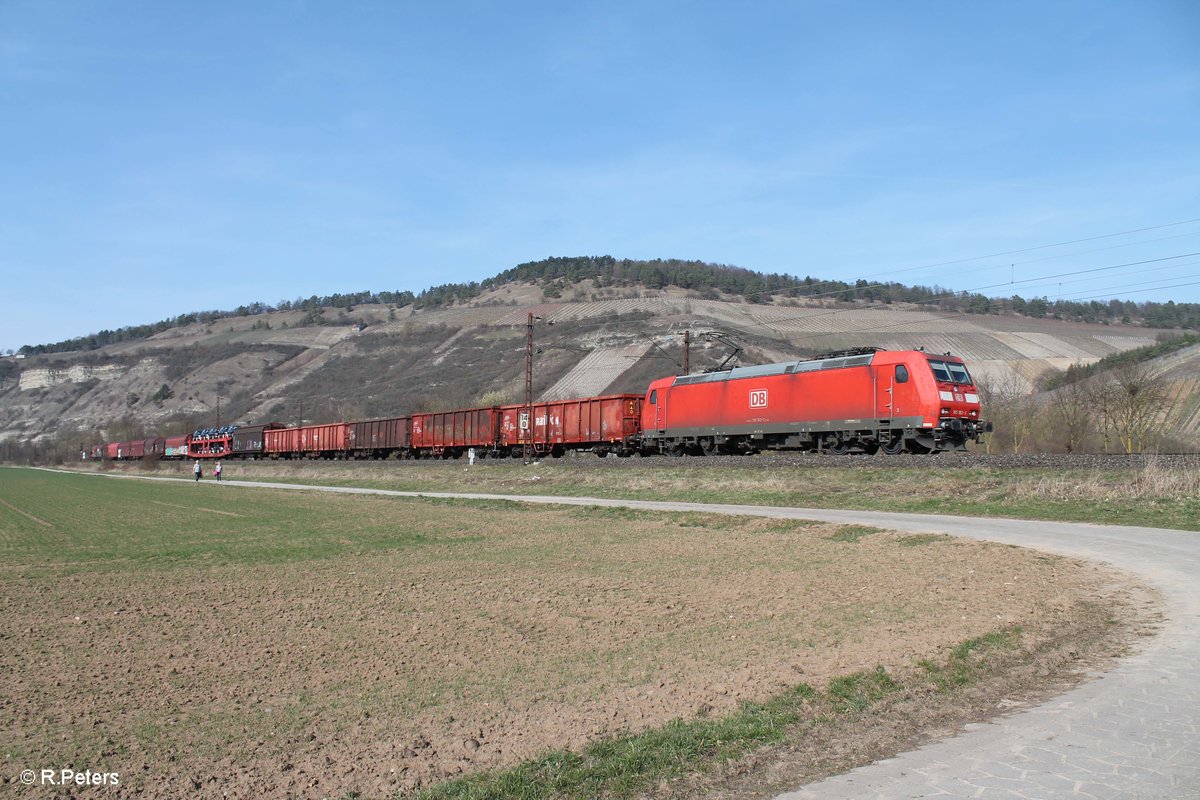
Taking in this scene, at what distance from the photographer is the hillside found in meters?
95.8

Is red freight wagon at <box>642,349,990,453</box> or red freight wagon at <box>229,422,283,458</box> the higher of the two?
red freight wagon at <box>642,349,990,453</box>

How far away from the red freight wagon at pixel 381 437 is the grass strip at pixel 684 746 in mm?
57722

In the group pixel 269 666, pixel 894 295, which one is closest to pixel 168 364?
pixel 894 295

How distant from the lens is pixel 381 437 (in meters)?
66.1

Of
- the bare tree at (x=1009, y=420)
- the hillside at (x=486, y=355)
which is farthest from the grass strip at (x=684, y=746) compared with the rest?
the hillside at (x=486, y=355)

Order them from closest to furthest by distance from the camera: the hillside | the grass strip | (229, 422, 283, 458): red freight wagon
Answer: the grass strip < (229, 422, 283, 458): red freight wagon < the hillside

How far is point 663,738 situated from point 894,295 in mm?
135793

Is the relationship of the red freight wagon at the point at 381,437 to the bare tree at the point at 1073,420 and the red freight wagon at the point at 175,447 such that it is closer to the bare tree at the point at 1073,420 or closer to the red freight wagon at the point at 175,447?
the red freight wagon at the point at 175,447

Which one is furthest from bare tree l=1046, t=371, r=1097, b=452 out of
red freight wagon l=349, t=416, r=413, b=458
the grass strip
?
red freight wagon l=349, t=416, r=413, b=458

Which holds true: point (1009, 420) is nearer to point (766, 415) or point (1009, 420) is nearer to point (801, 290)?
point (766, 415)

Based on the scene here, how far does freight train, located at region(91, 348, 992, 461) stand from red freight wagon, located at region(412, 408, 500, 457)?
0.08 metres

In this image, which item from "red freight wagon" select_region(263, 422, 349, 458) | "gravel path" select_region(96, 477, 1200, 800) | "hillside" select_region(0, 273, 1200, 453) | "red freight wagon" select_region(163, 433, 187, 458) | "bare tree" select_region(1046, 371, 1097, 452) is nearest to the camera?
"gravel path" select_region(96, 477, 1200, 800)

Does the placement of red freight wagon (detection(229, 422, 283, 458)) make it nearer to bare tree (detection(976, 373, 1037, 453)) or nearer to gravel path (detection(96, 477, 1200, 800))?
bare tree (detection(976, 373, 1037, 453))

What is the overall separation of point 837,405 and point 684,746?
26200 mm
